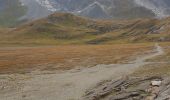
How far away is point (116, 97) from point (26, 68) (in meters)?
66.9

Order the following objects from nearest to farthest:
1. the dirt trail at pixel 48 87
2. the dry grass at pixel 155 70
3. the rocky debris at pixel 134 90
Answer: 1. the rocky debris at pixel 134 90
2. the dirt trail at pixel 48 87
3. the dry grass at pixel 155 70

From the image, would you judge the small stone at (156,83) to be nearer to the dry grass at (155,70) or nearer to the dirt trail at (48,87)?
the dry grass at (155,70)

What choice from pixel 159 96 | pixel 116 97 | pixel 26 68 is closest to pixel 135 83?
pixel 116 97

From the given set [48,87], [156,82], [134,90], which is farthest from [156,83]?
[48,87]

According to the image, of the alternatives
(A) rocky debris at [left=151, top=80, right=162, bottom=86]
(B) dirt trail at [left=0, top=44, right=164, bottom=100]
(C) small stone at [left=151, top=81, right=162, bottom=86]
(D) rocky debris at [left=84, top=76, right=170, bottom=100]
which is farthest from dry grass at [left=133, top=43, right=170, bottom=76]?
(C) small stone at [left=151, top=81, right=162, bottom=86]

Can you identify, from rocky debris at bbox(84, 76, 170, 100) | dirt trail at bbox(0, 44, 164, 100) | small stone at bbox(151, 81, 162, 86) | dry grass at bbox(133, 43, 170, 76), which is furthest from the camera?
dry grass at bbox(133, 43, 170, 76)

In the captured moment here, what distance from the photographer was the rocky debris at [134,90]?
166 feet

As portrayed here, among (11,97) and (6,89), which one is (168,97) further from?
(6,89)

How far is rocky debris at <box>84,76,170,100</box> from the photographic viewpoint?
166 feet

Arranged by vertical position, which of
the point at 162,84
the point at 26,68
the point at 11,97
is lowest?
the point at 26,68

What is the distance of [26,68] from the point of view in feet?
385

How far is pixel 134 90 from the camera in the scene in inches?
2136

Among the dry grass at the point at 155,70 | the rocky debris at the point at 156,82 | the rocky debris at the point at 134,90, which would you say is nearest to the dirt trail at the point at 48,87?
the rocky debris at the point at 134,90

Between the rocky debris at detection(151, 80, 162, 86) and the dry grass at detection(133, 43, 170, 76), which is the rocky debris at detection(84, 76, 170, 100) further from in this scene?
the dry grass at detection(133, 43, 170, 76)
